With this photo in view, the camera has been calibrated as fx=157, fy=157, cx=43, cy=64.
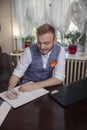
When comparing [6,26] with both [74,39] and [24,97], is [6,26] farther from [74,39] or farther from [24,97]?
[24,97]

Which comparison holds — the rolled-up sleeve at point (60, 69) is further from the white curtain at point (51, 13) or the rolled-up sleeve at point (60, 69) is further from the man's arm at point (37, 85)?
the white curtain at point (51, 13)

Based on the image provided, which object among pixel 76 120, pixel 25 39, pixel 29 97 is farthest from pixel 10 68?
pixel 76 120

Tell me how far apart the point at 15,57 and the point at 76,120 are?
2.04 metres

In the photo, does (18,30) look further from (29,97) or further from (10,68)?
(29,97)

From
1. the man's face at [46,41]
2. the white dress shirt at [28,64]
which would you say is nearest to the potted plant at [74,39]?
the white dress shirt at [28,64]

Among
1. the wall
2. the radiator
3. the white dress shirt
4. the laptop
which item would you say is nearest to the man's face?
the white dress shirt

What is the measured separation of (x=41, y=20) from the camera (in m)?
2.81

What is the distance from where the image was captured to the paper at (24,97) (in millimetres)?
1082

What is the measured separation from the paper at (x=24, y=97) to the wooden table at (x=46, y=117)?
0.04 metres

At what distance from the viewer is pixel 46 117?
952mm

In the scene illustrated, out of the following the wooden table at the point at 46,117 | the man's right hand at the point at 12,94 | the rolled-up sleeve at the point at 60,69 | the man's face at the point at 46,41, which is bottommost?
the wooden table at the point at 46,117

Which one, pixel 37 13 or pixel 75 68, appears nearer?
pixel 75 68

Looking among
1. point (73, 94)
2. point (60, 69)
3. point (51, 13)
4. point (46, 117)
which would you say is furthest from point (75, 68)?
point (46, 117)

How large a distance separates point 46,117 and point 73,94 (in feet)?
0.89
